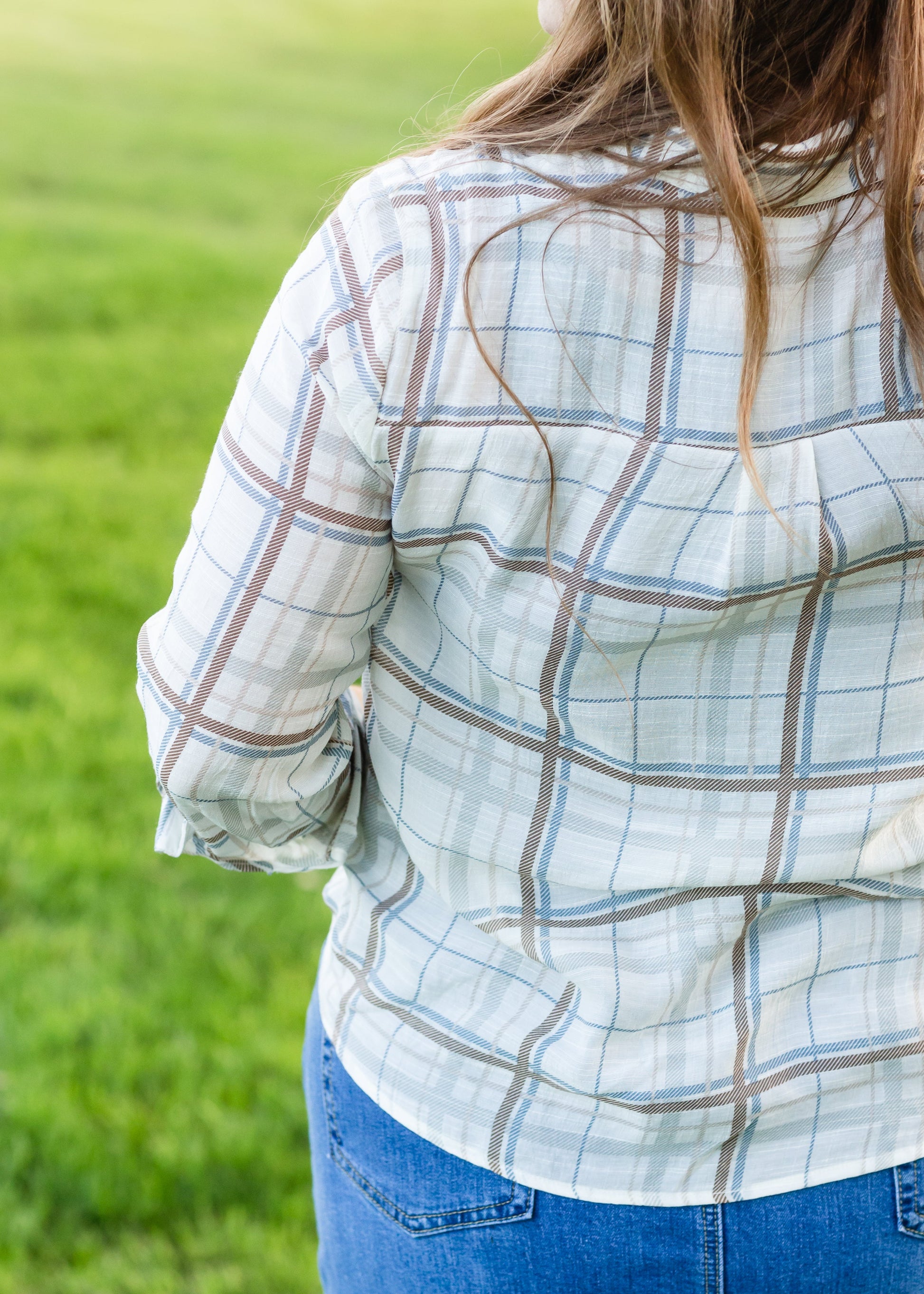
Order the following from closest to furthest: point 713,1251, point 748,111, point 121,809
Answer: point 748,111, point 713,1251, point 121,809

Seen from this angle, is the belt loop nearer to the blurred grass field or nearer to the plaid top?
the plaid top

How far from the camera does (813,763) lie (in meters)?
0.90

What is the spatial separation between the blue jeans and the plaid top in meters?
0.02

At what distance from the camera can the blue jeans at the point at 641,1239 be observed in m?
0.94

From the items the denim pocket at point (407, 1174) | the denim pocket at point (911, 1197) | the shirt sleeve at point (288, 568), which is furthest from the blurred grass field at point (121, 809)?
the denim pocket at point (911, 1197)

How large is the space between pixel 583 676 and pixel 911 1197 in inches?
18.7

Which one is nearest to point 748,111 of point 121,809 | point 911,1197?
point 911,1197

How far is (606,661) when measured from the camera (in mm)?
850

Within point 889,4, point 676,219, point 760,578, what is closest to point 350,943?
point 760,578

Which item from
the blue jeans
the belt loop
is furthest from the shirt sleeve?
the belt loop

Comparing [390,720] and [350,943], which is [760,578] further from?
[350,943]

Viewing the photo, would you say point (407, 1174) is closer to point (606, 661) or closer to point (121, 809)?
point (606, 661)

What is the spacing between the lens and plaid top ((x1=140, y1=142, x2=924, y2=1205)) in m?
0.77

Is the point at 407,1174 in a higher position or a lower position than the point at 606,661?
lower
